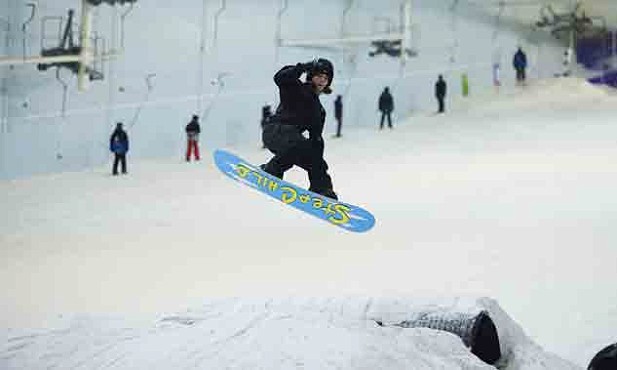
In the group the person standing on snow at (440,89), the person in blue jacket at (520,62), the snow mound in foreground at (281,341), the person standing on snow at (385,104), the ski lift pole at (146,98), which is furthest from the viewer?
the person in blue jacket at (520,62)

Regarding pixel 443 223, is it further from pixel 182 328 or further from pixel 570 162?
pixel 182 328

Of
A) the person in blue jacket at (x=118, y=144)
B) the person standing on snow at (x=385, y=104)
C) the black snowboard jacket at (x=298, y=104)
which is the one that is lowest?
the person in blue jacket at (x=118, y=144)

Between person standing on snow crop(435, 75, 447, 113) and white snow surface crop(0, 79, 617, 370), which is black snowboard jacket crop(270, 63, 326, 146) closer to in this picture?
white snow surface crop(0, 79, 617, 370)

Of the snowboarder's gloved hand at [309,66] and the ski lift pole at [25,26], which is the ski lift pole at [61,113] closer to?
the ski lift pole at [25,26]

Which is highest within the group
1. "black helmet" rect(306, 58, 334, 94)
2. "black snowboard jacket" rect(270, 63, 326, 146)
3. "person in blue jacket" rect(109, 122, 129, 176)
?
"black helmet" rect(306, 58, 334, 94)

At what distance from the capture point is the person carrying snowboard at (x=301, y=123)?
4.94 metres

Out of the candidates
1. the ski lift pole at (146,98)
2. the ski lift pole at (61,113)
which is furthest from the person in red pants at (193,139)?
the ski lift pole at (61,113)

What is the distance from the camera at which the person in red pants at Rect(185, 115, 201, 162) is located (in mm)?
11320

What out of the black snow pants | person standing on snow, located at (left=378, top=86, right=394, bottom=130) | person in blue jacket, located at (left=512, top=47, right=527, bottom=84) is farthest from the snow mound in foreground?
person in blue jacket, located at (left=512, top=47, right=527, bottom=84)

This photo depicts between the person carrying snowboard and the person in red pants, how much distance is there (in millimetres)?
6061

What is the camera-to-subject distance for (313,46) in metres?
13.3

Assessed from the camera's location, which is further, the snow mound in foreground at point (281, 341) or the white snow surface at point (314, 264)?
the white snow surface at point (314, 264)

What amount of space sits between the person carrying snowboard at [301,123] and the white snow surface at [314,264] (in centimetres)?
88

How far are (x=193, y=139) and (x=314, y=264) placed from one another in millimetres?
4267
